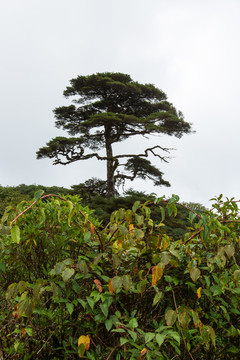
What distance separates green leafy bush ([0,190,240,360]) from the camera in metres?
1.59

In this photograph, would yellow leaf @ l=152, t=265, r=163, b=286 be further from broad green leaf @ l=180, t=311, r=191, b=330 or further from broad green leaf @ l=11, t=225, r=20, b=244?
broad green leaf @ l=11, t=225, r=20, b=244

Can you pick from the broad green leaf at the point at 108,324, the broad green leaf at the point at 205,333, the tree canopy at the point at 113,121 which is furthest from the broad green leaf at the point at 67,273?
the tree canopy at the point at 113,121

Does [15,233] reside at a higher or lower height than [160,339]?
higher

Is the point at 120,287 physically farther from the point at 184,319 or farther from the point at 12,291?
the point at 12,291

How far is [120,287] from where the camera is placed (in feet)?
5.63

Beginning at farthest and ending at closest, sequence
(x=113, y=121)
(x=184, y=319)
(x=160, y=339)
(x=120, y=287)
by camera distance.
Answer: (x=113, y=121) < (x=120, y=287) < (x=184, y=319) < (x=160, y=339)

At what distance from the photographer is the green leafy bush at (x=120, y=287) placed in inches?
62.4

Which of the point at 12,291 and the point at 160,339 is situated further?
the point at 12,291

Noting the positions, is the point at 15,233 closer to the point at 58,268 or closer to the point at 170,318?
the point at 58,268

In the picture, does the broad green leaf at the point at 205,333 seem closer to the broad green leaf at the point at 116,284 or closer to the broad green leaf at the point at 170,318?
the broad green leaf at the point at 170,318

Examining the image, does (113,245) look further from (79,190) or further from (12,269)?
(79,190)

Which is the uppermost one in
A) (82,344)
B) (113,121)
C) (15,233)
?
(113,121)

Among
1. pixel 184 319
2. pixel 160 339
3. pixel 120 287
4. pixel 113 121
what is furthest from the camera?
pixel 113 121

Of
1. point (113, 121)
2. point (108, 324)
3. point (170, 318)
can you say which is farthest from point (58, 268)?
point (113, 121)
